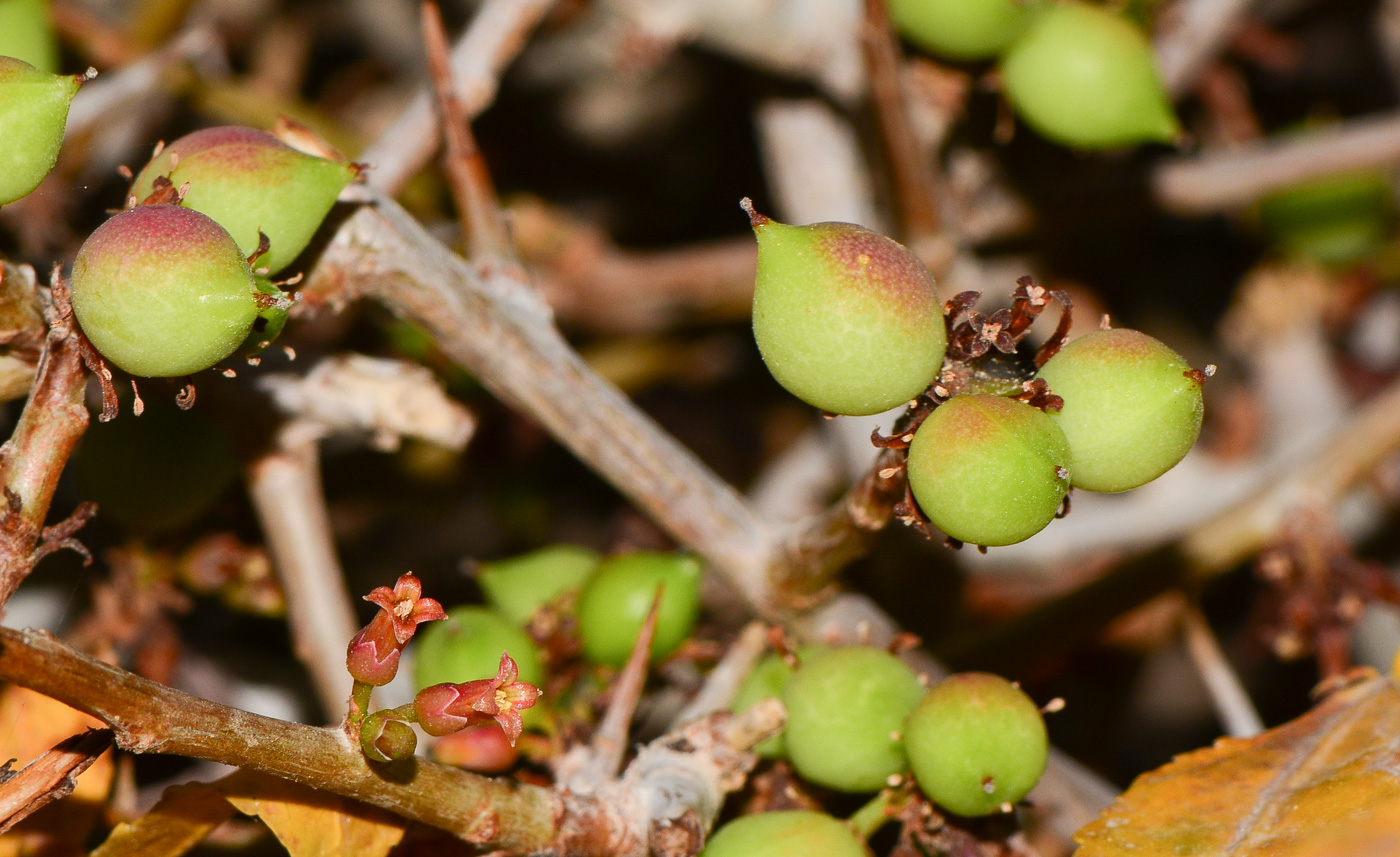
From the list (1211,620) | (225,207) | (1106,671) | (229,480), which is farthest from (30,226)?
(1211,620)

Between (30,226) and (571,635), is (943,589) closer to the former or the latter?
(571,635)

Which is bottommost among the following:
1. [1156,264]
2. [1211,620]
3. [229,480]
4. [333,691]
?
[333,691]

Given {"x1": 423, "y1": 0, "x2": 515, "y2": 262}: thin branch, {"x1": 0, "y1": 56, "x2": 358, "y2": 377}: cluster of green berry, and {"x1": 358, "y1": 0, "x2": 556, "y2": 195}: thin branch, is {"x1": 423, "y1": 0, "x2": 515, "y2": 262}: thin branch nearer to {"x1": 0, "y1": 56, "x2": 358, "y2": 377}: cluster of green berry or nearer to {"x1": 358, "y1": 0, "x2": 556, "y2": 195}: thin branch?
{"x1": 358, "y1": 0, "x2": 556, "y2": 195}: thin branch

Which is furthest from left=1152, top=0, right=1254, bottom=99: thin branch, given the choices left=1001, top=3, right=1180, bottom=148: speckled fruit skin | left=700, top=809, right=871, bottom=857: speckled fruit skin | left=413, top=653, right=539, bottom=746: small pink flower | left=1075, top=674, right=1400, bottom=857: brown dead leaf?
left=413, top=653, right=539, bottom=746: small pink flower

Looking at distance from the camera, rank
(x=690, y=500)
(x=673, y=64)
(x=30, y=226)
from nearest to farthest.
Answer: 1. (x=690, y=500)
2. (x=30, y=226)
3. (x=673, y=64)

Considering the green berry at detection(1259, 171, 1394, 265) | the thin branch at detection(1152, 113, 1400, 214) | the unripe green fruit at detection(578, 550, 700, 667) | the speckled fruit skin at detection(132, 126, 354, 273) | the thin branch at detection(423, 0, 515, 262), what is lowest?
the unripe green fruit at detection(578, 550, 700, 667)

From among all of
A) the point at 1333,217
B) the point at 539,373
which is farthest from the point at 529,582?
the point at 1333,217

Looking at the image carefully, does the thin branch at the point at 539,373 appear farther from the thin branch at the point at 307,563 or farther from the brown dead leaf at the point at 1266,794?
the brown dead leaf at the point at 1266,794
